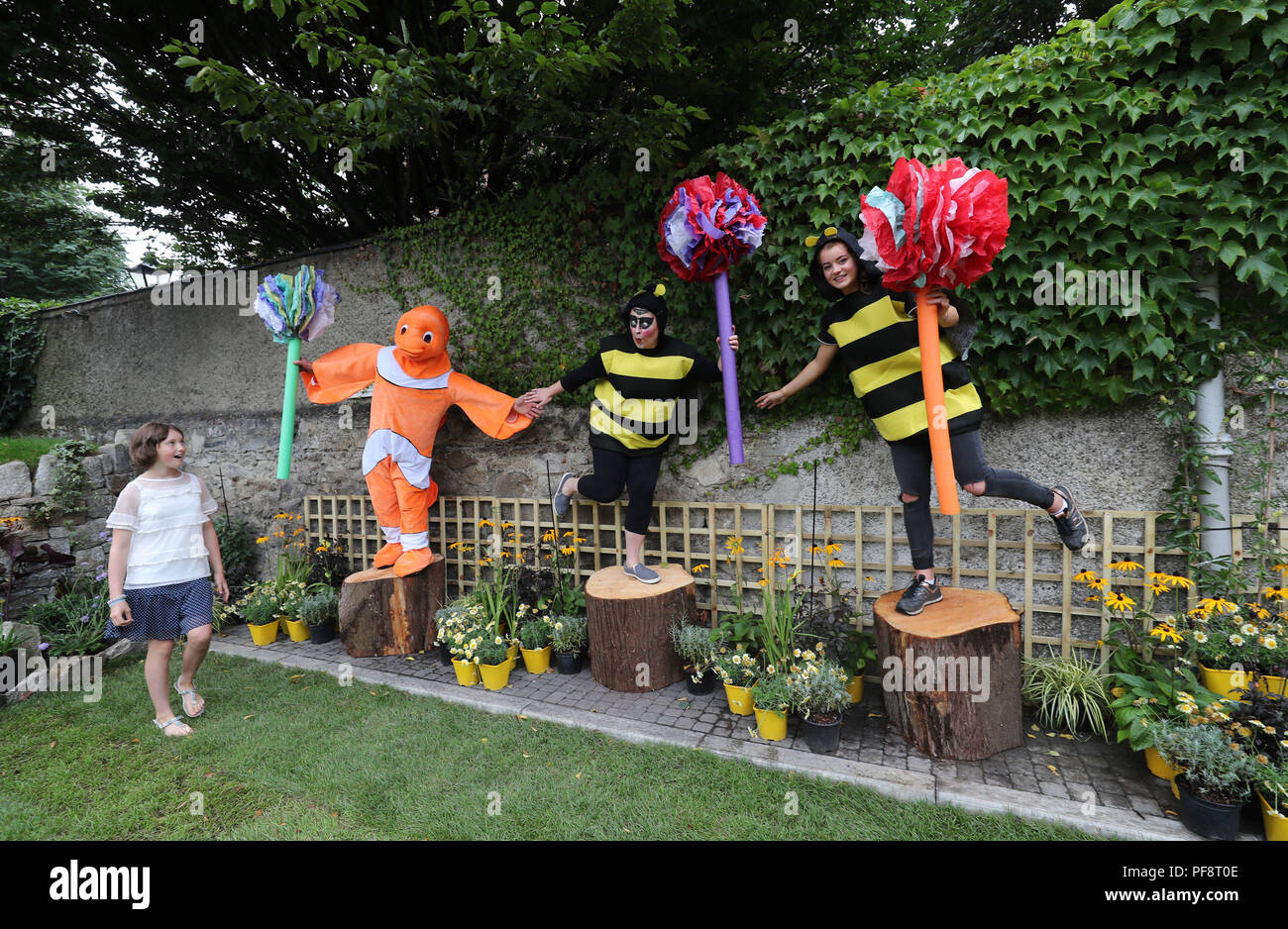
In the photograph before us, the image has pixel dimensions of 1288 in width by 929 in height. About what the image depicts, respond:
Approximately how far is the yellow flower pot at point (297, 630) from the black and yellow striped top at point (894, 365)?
14.5 feet

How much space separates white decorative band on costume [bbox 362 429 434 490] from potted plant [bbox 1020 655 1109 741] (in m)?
3.89

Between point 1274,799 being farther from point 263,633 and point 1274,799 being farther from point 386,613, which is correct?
point 263,633

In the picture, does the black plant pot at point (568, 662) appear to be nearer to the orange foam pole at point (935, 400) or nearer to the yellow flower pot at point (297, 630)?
the yellow flower pot at point (297, 630)

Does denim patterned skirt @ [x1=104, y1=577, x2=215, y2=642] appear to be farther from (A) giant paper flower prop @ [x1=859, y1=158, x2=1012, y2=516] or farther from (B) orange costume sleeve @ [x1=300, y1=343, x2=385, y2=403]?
(A) giant paper flower prop @ [x1=859, y1=158, x2=1012, y2=516]

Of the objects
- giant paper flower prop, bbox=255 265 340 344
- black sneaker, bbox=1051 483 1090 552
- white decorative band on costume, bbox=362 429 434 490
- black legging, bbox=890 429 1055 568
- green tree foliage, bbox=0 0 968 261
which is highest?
green tree foliage, bbox=0 0 968 261

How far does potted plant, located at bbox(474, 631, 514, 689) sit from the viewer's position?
11.3 feet

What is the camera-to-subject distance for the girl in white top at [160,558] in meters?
2.99

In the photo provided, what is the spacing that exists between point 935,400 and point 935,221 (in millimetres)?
732

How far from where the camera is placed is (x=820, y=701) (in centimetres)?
268

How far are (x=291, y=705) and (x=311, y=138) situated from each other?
352cm

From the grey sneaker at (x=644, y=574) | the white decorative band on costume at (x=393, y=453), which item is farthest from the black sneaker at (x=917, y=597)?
the white decorative band on costume at (x=393, y=453)

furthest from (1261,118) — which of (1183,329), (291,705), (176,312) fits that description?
(176,312)

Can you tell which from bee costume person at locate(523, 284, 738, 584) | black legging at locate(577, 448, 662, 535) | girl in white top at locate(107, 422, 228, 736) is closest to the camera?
girl in white top at locate(107, 422, 228, 736)

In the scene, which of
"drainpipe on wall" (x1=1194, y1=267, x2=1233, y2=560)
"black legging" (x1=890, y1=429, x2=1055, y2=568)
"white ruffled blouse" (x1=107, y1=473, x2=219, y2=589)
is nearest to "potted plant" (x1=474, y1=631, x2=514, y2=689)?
"white ruffled blouse" (x1=107, y1=473, x2=219, y2=589)
